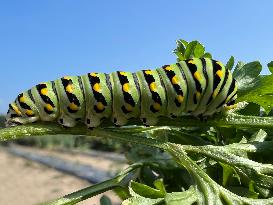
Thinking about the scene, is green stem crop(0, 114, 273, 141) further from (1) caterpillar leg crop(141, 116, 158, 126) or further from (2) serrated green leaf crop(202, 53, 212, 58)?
(2) serrated green leaf crop(202, 53, 212, 58)

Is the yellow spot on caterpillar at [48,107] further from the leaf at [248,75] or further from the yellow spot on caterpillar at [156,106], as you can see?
the leaf at [248,75]

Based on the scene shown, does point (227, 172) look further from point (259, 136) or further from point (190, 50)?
point (190, 50)

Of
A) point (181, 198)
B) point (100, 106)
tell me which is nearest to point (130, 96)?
point (100, 106)

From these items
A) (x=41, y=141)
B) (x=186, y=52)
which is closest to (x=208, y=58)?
(x=186, y=52)

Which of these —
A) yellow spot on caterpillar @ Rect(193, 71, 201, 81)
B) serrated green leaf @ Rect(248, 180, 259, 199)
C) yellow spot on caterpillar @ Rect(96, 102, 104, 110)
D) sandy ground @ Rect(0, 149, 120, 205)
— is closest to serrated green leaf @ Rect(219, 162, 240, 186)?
serrated green leaf @ Rect(248, 180, 259, 199)

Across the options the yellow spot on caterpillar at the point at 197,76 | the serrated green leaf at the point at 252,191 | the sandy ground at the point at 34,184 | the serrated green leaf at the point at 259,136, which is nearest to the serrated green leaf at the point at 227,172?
the serrated green leaf at the point at 252,191

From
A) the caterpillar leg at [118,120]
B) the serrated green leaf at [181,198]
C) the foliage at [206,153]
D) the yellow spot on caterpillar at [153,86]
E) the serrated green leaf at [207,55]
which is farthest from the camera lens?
the serrated green leaf at [207,55]
